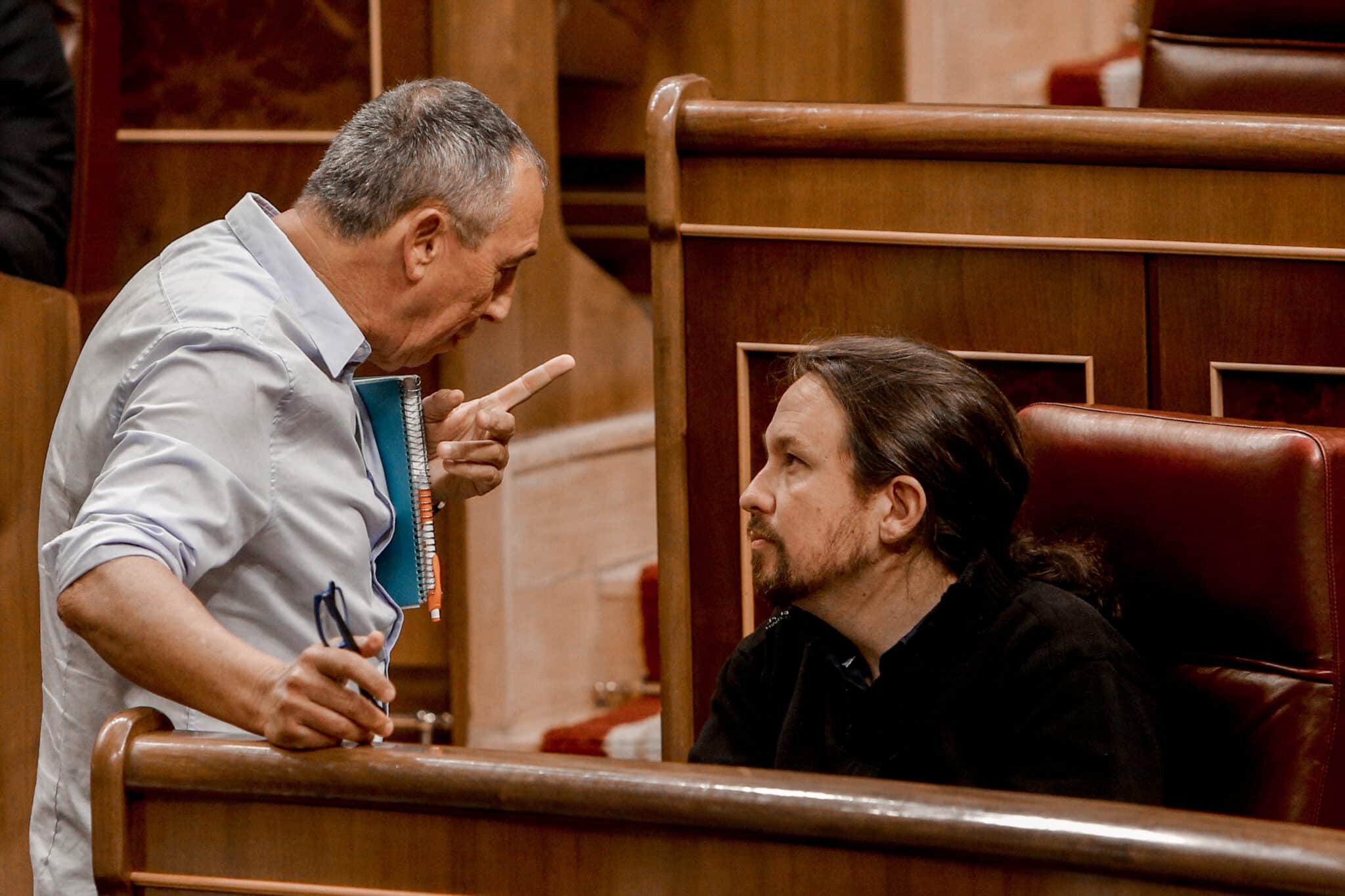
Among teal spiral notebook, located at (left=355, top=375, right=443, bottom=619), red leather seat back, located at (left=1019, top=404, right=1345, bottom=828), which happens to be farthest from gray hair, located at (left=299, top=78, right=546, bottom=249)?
red leather seat back, located at (left=1019, top=404, right=1345, bottom=828)

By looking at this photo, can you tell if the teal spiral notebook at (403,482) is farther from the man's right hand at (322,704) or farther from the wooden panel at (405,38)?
the wooden panel at (405,38)

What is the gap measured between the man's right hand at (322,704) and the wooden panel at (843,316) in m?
0.83

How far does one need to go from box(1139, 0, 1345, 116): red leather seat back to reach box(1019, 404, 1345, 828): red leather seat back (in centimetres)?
100

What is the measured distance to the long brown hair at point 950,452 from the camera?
1.50 meters

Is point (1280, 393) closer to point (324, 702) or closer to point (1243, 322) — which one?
point (1243, 322)

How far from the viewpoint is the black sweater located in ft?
4.41

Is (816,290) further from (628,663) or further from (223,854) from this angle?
(628,663)

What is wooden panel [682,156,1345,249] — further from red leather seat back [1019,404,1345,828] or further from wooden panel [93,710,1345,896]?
wooden panel [93,710,1345,896]

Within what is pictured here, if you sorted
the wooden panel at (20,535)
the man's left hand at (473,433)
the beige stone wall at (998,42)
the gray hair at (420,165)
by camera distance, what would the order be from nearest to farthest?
the gray hair at (420,165)
the man's left hand at (473,433)
the wooden panel at (20,535)
the beige stone wall at (998,42)

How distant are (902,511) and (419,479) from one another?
465 mm

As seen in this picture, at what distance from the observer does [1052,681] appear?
54.1 inches

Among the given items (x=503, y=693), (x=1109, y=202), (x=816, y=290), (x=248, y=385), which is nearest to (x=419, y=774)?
(x=248, y=385)

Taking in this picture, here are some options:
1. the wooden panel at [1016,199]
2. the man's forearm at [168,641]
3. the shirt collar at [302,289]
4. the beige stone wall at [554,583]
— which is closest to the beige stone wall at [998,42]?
the beige stone wall at [554,583]

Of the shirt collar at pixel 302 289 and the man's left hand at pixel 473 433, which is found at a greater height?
the shirt collar at pixel 302 289
